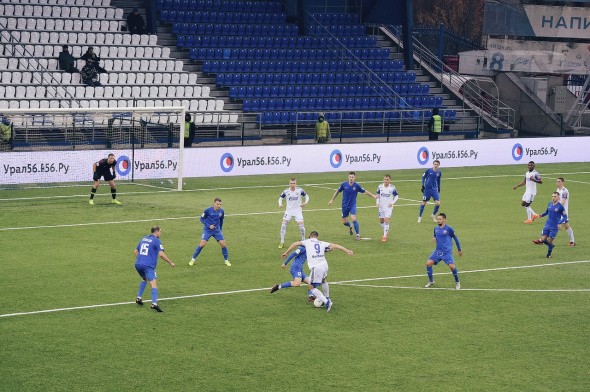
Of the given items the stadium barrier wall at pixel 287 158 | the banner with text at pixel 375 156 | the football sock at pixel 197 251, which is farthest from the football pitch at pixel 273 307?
the banner with text at pixel 375 156

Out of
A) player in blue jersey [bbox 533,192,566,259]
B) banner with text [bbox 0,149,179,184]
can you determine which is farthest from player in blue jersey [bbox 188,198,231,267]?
banner with text [bbox 0,149,179,184]

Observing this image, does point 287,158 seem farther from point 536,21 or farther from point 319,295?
point 319,295

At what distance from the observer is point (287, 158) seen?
43875 mm

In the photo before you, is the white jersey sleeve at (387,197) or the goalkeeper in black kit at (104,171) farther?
the goalkeeper in black kit at (104,171)

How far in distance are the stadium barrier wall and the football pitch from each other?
4.68ft

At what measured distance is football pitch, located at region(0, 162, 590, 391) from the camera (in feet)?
60.2

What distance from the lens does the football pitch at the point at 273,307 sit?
60.2 ft

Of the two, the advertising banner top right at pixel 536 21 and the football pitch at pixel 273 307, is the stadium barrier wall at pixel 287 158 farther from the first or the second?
the advertising banner top right at pixel 536 21

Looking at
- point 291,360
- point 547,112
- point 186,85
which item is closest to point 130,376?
point 291,360

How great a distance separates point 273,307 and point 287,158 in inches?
838

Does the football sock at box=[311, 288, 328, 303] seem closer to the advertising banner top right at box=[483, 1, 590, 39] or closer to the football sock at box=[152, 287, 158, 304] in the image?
the football sock at box=[152, 287, 158, 304]

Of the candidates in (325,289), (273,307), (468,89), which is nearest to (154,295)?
(273,307)

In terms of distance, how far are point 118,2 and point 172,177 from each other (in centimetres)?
1543

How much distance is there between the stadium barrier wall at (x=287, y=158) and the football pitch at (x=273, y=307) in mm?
1427
